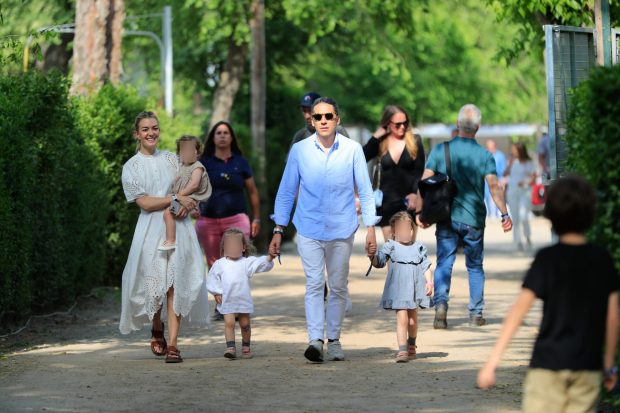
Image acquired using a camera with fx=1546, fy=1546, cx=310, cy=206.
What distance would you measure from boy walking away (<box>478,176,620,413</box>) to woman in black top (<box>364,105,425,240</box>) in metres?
8.02

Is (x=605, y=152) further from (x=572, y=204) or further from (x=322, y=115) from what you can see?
(x=322, y=115)

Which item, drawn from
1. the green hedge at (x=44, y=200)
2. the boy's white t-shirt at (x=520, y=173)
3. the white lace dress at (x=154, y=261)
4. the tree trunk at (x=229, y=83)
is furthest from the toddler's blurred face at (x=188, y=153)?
the tree trunk at (x=229, y=83)

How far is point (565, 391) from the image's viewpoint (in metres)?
6.11

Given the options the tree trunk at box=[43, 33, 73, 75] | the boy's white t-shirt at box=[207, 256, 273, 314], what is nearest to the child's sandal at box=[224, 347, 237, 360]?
the boy's white t-shirt at box=[207, 256, 273, 314]

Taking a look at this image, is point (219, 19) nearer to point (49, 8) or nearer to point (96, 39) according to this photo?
point (49, 8)

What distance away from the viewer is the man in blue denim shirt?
13797mm

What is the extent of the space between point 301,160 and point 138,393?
2.57 metres

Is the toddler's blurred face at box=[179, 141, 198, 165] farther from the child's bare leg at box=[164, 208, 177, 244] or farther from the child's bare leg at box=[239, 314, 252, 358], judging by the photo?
the child's bare leg at box=[239, 314, 252, 358]

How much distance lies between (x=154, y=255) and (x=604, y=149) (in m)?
4.52

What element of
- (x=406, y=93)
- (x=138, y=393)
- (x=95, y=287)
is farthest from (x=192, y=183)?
(x=406, y=93)

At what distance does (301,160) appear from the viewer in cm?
1151

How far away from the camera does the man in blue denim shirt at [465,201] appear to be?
45.3 ft

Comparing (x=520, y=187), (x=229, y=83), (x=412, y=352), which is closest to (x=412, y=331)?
(x=412, y=352)

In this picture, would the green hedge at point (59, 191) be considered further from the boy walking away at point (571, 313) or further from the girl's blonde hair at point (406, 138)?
the boy walking away at point (571, 313)
